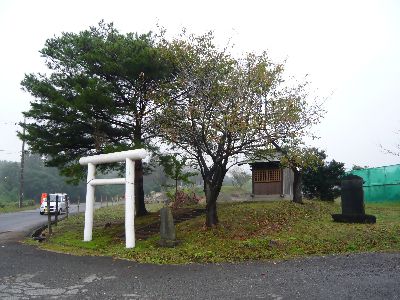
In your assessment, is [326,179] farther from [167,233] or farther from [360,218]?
[167,233]

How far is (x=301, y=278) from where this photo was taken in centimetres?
730

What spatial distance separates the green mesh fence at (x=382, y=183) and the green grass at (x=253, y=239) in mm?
9272

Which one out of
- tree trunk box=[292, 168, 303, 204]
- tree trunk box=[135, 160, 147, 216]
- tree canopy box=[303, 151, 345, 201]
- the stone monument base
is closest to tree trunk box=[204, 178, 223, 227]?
the stone monument base

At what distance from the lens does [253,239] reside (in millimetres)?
11172

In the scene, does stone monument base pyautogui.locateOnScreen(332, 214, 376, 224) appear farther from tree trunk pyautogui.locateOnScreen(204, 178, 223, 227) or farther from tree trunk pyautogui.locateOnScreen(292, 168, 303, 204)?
tree trunk pyautogui.locateOnScreen(292, 168, 303, 204)

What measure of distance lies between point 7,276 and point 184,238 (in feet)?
18.7

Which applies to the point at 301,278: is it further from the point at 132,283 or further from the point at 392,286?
the point at 132,283

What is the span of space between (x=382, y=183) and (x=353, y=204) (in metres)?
12.8

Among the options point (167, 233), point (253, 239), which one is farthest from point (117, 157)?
point (253, 239)

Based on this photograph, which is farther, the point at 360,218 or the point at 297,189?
the point at 297,189

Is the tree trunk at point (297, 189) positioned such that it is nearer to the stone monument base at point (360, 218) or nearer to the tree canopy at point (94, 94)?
the stone monument base at point (360, 218)

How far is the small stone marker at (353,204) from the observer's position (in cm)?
1290

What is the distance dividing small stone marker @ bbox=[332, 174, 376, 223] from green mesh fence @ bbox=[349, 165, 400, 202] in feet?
37.8

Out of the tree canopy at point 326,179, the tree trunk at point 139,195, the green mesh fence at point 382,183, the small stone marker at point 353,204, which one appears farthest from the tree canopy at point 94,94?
the green mesh fence at point 382,183
